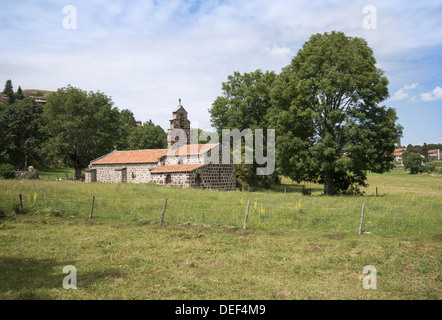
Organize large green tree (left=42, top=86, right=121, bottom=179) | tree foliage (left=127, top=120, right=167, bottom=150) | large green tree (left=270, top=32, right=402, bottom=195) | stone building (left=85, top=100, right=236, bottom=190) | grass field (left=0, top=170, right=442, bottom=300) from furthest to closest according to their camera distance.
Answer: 1. tree foliage (left=127, top=120, right=167, bottom=150)
2. large green tree (left=42, top=86, right=121, bottom=179)
3. stone building (left=85, top=100, right=236, bottom=190)
4. large green tree (left=270, top=32, right=402, bottom=195)
5. grass field (left=0, top=170, right=442, bottom=300)

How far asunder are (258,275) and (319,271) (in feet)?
5.94

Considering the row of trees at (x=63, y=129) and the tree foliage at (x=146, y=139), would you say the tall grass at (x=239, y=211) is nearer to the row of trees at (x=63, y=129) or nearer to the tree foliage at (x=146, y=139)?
the row of trees at (x=63, y=129)

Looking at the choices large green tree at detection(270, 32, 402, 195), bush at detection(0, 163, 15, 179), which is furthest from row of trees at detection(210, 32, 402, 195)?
bush at detection(0, 163, 15, 179)

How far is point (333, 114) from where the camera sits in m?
25.9

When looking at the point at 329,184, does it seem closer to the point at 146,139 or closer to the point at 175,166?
the point at 175,166

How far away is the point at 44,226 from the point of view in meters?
15.0

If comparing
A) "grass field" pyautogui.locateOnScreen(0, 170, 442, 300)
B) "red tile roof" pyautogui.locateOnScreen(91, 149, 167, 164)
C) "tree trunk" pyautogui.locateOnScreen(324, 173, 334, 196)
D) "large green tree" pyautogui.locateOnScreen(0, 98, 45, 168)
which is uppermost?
"large green tree" pyautogui.locateOnScreen(0, 98, 45, 168)

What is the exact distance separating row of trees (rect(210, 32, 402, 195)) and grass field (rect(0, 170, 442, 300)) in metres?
8.10

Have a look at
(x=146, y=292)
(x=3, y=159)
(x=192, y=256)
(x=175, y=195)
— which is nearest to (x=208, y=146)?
(x=175, y=195)

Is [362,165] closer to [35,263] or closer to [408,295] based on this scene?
[408,295]

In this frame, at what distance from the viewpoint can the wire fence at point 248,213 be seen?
49.0ft

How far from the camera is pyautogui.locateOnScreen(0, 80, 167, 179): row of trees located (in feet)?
163

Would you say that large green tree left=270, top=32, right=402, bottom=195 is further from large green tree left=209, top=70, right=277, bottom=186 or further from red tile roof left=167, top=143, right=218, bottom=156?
large green tree left=209, top=70, right=277, bottom=186
